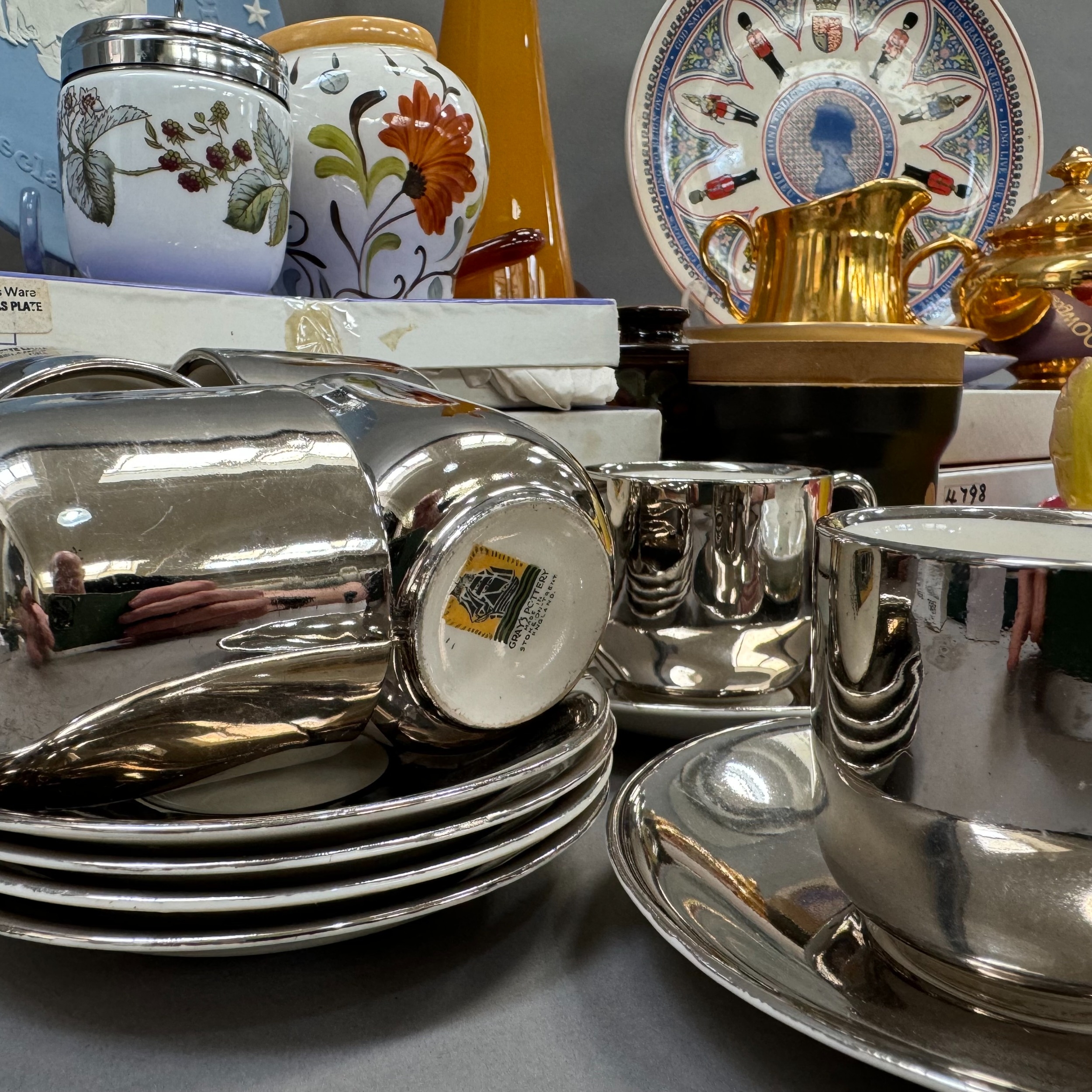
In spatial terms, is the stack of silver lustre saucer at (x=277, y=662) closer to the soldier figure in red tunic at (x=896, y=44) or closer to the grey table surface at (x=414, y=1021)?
the grey table surface at (x=414, y=1021)

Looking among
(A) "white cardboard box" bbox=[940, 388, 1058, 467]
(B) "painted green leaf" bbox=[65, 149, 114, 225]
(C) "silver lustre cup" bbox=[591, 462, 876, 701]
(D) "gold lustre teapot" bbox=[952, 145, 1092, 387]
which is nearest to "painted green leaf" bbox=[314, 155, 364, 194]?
(B) "painted green leaf" bbox=[65, 149, 114, 225]

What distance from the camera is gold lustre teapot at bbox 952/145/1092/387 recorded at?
2.52 ft

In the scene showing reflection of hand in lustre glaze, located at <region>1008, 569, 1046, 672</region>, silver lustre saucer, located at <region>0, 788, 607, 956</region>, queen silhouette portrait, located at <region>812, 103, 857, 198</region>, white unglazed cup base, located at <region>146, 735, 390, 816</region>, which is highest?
queen silhouette portrait, located at <region>812, 103, 857, 198</region>

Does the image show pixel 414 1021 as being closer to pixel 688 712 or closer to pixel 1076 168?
pixel 688 712

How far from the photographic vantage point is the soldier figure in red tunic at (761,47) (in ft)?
2.72

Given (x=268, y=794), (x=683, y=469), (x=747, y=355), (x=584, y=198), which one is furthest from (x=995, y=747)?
(x=584, y=198)

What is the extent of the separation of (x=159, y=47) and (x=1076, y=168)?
0.72 metres

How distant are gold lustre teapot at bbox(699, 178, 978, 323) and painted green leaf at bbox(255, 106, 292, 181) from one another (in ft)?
1.02

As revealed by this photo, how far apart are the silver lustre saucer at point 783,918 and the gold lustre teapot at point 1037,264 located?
0.61 metres

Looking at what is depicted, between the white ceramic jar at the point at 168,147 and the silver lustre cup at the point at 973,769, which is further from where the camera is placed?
the white ceramic jar at the point at 168,147

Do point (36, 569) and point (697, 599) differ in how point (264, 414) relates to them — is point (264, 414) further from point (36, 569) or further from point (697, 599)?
Answer: point (697, 599)

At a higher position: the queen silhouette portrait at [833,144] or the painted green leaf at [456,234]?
the queen silhouette portrait at [833,144]

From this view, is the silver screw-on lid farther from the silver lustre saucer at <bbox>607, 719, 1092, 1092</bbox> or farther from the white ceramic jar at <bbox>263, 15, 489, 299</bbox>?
the silver lustre saucer at <bbox>607, 719, 1092, 1092</bbox>

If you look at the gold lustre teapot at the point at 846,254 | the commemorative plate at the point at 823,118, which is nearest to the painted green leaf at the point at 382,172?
the gold lustre teapot at the point at 846,254
